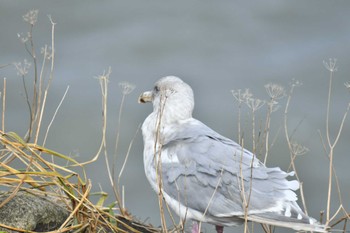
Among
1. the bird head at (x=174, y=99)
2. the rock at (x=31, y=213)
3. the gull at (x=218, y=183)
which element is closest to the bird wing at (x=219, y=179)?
the gull at (x=218, y=183)

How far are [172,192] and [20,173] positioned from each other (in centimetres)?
96

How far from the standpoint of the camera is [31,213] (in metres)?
4.25

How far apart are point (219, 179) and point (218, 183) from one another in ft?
0.29

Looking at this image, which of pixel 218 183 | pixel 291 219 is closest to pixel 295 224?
pixel 291 219

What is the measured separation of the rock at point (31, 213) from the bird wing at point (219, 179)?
0.62 m

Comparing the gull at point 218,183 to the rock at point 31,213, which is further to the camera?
the gull at point 218,183

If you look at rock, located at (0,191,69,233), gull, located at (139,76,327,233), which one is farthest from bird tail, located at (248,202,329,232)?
rock, located at (0,191,69,233)

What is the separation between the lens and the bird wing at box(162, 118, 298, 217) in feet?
14.6

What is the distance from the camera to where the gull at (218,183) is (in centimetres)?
438

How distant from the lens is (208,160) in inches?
180

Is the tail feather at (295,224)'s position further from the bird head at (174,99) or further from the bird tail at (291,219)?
the bird head at (174,99)

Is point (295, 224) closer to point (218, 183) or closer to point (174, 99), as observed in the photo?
point (218, 183)

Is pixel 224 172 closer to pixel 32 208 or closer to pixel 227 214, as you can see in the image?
pixel 227 214

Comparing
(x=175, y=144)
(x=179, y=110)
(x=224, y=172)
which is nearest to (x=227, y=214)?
(x=224, y=172)
